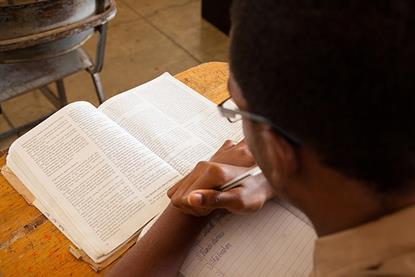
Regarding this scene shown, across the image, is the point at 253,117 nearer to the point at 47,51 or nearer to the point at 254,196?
the point at 254,196

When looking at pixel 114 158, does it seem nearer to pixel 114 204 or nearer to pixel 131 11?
pixel 114 204

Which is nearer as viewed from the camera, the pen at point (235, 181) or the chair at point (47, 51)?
the pen at point (235, 181)

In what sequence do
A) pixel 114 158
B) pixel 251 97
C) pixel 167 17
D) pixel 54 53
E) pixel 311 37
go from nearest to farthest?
pixel 311 37
pixel 251 97
pixel 114 158
pixel 54 53
pixel 167 17

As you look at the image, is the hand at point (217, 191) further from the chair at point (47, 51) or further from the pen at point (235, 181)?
the chair at point (47, 51)

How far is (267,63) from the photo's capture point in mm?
432

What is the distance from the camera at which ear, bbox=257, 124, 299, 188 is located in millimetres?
478

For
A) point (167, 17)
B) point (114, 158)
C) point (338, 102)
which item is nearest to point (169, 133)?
point (114, 158)

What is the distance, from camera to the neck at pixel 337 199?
1.53ft

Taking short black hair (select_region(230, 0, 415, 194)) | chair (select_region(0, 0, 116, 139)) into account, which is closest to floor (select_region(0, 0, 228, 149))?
chair (select_region(0, 0, 116, 139))

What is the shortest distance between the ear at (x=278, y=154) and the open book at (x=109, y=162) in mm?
321

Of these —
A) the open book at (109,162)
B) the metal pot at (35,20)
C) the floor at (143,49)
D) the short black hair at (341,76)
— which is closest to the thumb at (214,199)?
the open book at (109,162)

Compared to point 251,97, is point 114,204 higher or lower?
lower

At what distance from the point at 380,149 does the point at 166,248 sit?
16.7 inches

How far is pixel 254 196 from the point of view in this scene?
74 cm
